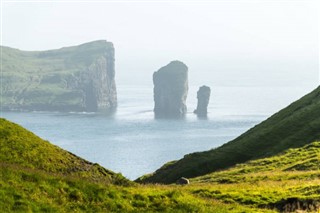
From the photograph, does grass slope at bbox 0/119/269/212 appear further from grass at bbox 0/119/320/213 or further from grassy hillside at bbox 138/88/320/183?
grassy hillside at bbox 138/88/320/183

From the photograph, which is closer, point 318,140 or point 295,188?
point 295,188

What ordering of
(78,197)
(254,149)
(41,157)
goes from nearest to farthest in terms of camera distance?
(78,197), (41,157), (254,149)

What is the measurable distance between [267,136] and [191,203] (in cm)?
5856

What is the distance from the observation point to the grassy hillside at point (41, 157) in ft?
132

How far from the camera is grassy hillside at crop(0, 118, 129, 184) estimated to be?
40.2 m

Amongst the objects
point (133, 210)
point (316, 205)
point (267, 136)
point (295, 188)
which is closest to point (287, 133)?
point (267, 136)

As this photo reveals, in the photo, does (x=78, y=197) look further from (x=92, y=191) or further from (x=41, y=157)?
(x=41, y=157)

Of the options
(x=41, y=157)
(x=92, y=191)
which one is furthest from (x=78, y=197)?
(x=41, y=157)

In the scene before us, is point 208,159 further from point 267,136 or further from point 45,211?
point 45,211

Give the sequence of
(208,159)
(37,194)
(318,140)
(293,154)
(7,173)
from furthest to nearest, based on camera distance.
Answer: (208,159), (318,140), (293,154), (7,173), (37,194)

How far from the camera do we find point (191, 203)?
99.7 ft

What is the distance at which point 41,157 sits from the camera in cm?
4184

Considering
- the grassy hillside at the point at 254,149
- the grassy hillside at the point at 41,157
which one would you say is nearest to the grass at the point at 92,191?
the grassy hillside at the point at 41,157

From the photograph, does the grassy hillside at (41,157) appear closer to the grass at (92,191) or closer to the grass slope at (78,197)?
the grass at (92,191)
